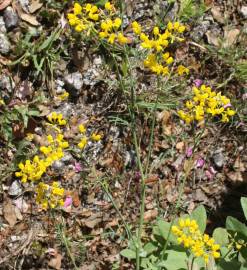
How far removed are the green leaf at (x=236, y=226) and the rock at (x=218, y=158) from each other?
659mm

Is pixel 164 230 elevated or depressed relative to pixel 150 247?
elevated

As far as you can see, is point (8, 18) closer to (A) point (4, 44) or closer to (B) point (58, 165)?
(A) point (4, 44)

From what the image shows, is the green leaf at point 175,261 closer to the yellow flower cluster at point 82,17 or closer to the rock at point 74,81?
the rock at point 74,81

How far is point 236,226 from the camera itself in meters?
3.05

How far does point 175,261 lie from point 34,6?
1.86m

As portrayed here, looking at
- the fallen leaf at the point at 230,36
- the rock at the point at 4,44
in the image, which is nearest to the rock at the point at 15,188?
the rock at the point at 4,44

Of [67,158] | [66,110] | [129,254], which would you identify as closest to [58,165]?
[67,158]

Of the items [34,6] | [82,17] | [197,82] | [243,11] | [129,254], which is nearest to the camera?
[82,17]

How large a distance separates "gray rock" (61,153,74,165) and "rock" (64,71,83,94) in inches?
17.7

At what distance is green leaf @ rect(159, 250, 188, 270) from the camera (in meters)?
2.88

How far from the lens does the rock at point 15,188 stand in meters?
3.15

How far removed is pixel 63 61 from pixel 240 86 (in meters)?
1.37

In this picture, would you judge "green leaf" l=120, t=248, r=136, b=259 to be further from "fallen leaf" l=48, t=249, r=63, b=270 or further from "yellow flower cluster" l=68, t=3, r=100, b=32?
"yellow flower cluster" l=68, t=3, r=100, b=32

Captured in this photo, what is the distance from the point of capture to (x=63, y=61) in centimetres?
323
